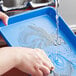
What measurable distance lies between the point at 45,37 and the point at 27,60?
179 mm

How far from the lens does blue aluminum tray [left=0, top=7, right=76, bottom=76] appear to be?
2.36 feet

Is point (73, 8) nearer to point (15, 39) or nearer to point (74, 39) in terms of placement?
point (74, 39)

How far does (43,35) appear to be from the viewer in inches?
30.5

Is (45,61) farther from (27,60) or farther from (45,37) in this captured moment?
(45,37)

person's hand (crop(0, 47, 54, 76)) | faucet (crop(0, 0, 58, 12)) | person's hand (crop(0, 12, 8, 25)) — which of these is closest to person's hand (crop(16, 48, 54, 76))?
person's hand (crop(0, 47, 54, 76))

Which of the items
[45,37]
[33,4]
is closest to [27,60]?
[45,37]

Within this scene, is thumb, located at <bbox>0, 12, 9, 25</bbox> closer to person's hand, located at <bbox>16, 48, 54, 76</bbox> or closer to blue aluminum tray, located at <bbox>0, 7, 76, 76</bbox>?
blue aluminum tray, located at <bbox>0, 7, 76, 76</bbox>

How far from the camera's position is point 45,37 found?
771mm

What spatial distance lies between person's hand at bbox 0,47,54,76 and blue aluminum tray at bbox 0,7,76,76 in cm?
8

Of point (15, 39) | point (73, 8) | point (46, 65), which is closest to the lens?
→ point (46, 65)

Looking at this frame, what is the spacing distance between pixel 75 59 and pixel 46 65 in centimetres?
16

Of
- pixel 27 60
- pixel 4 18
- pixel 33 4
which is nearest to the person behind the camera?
pixel 27 60

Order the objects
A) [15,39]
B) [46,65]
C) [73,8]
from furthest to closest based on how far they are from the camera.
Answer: [73,8] < [15,39] < [46,65]

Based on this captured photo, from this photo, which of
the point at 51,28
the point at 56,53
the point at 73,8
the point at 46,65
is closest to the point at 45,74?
the point at 46,65
